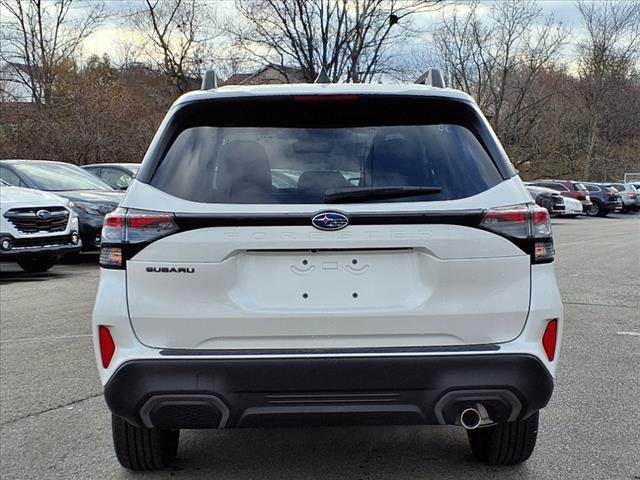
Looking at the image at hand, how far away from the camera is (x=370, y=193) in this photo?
8.79 ft

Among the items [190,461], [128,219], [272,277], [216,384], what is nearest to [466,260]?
[272,277]

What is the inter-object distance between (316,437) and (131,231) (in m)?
1.81

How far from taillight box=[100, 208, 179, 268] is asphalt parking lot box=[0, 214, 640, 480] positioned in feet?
4.14

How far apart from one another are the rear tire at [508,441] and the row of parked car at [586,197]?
26413 millimetres

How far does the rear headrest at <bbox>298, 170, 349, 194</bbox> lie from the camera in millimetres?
2725

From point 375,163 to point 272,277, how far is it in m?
0.65

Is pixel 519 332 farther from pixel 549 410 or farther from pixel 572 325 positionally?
pixel 572 325

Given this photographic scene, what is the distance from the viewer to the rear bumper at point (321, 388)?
2605 millimetres

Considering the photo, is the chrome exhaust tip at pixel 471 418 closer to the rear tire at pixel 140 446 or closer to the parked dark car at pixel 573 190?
the rear tire at pixel 140 446

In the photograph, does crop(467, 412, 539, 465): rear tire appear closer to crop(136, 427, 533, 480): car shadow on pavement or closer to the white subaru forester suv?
crop(136, 427, 533, 480): car shadow on pavement

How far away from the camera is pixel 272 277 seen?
2.65 meters

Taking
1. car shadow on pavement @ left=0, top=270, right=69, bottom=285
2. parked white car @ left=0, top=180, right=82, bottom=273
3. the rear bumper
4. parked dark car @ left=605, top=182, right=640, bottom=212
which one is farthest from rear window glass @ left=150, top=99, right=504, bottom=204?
parked dark car @ left=605, top=182, right=640, bottom=212

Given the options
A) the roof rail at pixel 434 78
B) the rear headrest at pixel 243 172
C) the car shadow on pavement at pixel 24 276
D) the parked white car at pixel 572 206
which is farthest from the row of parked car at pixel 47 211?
the parked white car at pixel 572 206

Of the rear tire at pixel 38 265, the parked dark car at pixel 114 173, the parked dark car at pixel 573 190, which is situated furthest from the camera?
the parked dark car at pixel 573 190
